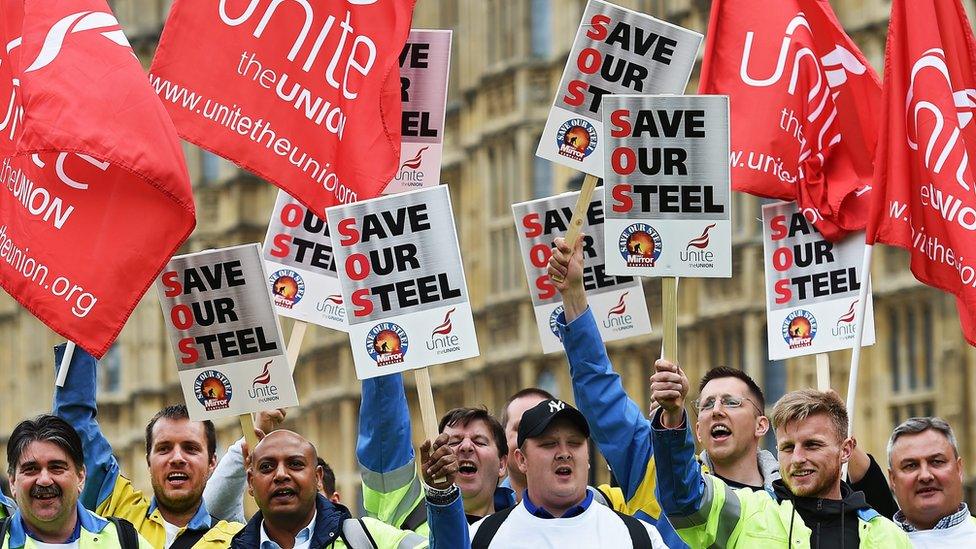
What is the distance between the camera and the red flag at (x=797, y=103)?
13242 millimetres

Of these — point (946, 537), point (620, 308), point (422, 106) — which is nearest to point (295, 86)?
point (422, 106)

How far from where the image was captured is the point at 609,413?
10.6 meters

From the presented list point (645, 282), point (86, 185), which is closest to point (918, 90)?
point (86, 185)

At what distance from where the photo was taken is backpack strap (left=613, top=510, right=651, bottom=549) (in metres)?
9.70

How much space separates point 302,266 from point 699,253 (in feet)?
9.15

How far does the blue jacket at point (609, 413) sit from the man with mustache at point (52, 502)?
1892 millimetres

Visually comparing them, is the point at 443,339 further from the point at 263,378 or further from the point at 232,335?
the point at 232,335

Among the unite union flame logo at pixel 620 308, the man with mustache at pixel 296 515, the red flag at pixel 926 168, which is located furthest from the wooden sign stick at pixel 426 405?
the red flag at pixel 926 168

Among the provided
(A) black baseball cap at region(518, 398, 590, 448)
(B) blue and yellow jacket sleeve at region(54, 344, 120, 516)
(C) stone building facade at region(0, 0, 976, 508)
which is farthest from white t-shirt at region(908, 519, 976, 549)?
(C) stone building facade at region(0, 0, 976, 508)

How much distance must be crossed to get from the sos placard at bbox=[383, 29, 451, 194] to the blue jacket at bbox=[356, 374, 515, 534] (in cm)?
157

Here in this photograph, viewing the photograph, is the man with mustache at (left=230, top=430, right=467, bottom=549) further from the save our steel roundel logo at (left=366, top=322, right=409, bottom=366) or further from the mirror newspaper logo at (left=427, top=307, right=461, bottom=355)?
the mirror newspaper logo at (left=427, top=307, right=461, bottom=355)

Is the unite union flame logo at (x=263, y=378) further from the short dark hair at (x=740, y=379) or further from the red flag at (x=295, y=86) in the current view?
the short dark hair at (x=740, y=379)

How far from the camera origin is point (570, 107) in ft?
39.6

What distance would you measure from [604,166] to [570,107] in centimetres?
112
